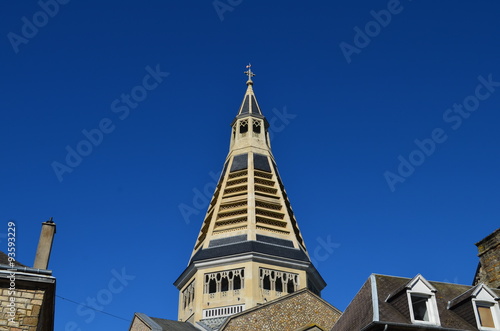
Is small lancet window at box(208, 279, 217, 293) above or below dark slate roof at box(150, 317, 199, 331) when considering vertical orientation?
above

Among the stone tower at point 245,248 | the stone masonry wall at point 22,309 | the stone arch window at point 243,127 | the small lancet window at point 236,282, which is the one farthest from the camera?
the stone arch window at point 243,127

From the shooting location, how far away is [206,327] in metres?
38.3

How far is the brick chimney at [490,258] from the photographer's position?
18984mm

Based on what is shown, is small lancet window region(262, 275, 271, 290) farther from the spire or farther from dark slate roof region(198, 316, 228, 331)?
the spire

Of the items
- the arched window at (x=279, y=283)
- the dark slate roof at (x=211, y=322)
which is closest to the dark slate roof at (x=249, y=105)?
the arched window at (x=279, y=283)

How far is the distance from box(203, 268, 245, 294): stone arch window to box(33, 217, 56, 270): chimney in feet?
74.3

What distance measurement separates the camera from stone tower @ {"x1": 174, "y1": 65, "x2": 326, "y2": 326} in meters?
40.1

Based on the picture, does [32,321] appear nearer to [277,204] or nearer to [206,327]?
[206,327]

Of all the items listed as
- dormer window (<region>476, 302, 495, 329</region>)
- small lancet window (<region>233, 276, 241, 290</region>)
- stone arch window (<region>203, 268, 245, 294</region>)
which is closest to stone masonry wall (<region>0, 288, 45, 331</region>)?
dormer window (<region>476, 302, 495, 329</region>)

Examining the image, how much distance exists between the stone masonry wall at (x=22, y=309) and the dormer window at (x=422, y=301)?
10.5 meters

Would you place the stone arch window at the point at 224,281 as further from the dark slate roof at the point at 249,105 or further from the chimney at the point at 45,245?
the chimney at the point at 45,245

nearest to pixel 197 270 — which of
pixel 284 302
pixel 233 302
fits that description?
pixel 233 302

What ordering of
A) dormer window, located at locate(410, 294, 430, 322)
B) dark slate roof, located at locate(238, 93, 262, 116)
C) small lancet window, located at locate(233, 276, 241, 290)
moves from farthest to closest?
dark slate roof, located at locate(238, 93, 262, 116) → small lancet window, located at locate(233, 276, 241, 290) → dormer window, located at locate(410, 294, 430, 322)

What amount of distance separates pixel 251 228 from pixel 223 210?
3.97 meters
